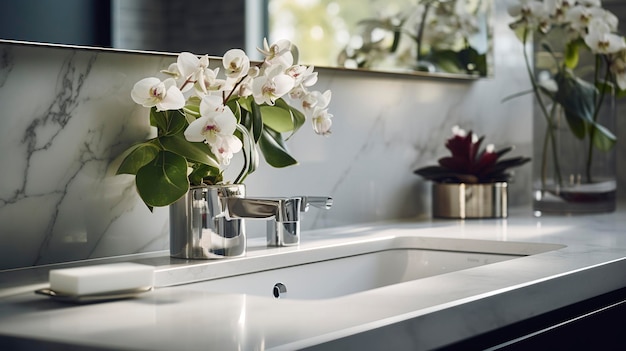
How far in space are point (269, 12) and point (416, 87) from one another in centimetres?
57

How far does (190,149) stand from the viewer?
4.37 feet

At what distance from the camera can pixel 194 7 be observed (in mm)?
1525

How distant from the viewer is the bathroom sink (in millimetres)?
1399

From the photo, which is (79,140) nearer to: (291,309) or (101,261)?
(101,261)

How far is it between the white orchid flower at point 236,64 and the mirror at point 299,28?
0.21 metres

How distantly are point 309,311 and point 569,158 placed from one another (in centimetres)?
145

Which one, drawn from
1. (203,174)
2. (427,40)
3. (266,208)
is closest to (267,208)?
(266,208)

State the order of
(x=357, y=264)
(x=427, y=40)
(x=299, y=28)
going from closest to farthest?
(x=357, y=264) → (x=299, y=28) → (x=427, y=40)

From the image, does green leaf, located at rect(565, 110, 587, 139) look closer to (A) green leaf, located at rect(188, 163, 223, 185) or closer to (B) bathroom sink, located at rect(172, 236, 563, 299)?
(B) bathroom sink, located at rect(172, 236, 563, 299)

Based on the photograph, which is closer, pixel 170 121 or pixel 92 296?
pixel 92 296

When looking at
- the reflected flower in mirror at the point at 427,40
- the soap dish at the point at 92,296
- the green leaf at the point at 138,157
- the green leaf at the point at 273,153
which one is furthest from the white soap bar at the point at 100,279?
the reflected flower in mirror at the point at 427,40

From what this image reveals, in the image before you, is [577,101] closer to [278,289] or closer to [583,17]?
[583,17]

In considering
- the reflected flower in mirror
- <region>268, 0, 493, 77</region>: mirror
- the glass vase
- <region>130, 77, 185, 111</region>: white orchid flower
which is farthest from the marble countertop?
the glass vase

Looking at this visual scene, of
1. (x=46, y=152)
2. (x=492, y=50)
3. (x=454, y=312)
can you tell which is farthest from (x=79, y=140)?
(x=492, y=50)
